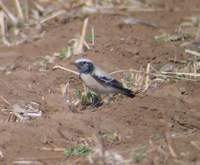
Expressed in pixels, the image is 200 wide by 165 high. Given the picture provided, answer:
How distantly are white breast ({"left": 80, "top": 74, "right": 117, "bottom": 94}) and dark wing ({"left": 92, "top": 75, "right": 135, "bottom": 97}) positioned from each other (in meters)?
0.04

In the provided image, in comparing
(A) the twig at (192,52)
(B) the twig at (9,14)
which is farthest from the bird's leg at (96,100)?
(B) the twig at (9,14)

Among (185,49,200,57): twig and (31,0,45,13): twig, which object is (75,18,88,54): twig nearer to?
(185,49,200,57): twig

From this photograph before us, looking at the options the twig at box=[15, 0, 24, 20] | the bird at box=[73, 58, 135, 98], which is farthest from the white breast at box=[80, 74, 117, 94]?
the twig at box=[15, 0, 24, 20]

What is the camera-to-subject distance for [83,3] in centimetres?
1532

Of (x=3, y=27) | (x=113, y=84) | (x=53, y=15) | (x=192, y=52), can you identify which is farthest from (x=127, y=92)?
(x=53, y=15)

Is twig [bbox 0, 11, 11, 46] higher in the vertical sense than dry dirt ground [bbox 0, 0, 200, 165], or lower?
lower

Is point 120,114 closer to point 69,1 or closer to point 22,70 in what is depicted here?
point 22,70

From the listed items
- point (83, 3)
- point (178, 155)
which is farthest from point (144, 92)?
point (83, 3)

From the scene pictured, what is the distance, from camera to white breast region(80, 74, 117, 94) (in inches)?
410

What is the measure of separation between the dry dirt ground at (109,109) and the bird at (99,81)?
5.8 inches

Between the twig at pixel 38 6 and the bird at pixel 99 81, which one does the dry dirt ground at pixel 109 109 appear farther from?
the twig at pixel 38 6

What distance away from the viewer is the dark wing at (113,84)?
1024 centimetres

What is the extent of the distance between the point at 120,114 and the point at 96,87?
3.49ft

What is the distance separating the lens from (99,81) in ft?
34.2
